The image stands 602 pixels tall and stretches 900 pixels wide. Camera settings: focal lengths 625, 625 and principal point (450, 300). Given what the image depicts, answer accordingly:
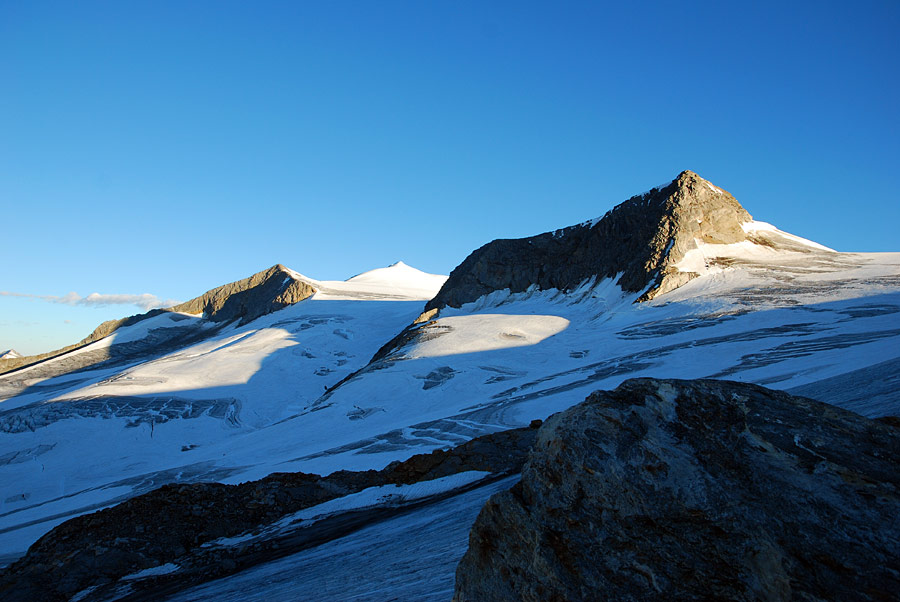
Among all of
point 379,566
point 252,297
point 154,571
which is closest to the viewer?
point 379,566

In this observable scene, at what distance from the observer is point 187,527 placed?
8.90m

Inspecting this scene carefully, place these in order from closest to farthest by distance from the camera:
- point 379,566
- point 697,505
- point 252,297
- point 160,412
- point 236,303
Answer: point 697,505, point 379,566, point 160,412, point 252,297, point 236,303

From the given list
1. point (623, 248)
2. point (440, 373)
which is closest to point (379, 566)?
point (440, 373)

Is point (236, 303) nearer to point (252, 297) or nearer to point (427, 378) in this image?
point (252, 297)

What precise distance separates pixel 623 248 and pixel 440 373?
23.0 metres

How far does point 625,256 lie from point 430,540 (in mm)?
42919

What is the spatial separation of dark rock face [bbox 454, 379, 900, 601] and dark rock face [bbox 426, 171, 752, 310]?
1531 inches

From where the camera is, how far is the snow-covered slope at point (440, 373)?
2061 centimetres

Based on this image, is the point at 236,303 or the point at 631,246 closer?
the point at 631,246

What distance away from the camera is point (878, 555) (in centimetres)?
284

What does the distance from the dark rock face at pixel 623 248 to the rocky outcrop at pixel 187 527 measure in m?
33.4

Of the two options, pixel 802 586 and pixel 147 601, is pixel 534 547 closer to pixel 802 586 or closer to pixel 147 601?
pixel 802 586

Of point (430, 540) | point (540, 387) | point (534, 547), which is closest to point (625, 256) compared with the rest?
point (540, 387)

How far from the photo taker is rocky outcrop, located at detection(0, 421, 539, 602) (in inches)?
314
